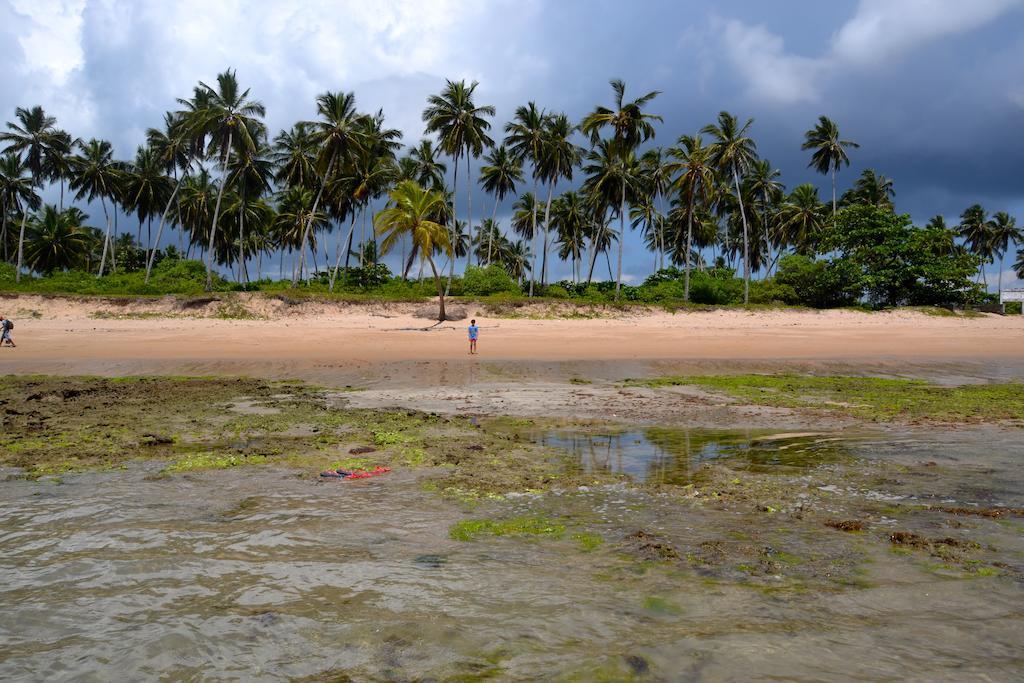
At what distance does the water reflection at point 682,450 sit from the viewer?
693cm

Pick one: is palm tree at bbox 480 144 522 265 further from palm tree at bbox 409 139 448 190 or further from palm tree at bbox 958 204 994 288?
palm tree at bbox 958 204 994 288

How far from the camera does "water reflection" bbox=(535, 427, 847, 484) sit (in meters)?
6.93

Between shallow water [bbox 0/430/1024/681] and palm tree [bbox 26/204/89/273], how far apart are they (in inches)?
2523

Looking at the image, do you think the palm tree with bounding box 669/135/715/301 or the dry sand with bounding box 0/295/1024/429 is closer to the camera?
the dry sand with bounding box 0/295/1024/429

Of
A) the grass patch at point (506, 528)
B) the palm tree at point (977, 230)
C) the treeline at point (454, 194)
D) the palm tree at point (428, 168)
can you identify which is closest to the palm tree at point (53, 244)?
the treeline at point (454, 194)

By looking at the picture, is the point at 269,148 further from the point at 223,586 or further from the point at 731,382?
the point at 223,586

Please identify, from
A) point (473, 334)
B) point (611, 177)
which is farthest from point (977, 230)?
point (473, 334)

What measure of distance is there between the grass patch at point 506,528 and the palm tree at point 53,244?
67027 millimetres

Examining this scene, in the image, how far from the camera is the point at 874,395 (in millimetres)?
13391

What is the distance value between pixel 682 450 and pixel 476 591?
4822 millimetres

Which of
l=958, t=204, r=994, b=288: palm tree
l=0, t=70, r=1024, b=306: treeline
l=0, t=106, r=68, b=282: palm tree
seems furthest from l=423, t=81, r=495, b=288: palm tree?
l=958, t=204, r=994, b=288: palm tree

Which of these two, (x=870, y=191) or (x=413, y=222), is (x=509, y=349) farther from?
(x=870, y=191)

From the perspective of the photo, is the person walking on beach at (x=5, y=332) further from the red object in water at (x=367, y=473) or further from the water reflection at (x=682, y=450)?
the water reflection at (x=682, y=450)

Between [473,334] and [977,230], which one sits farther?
[977,230]
